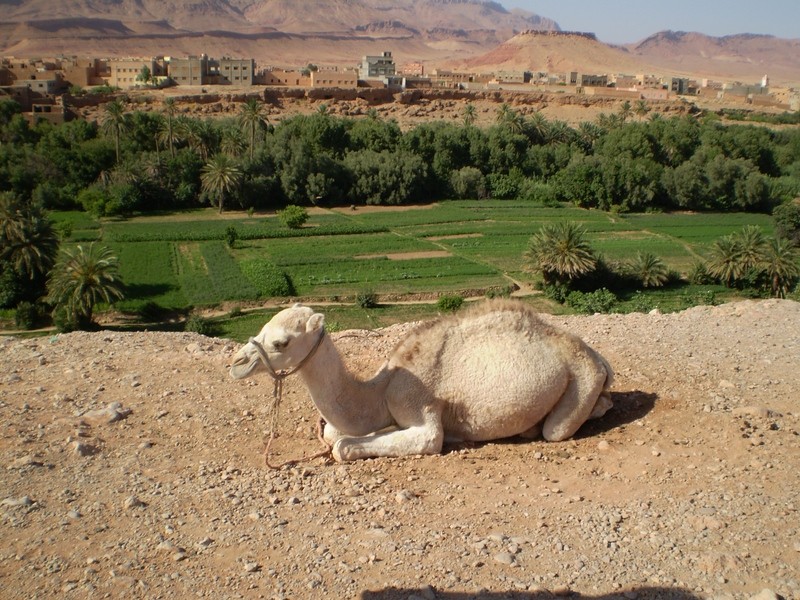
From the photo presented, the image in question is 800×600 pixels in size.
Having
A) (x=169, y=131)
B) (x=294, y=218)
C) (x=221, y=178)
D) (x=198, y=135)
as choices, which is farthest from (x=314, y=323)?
(x=198, y=135)

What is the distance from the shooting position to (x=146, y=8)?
19675 centimetres

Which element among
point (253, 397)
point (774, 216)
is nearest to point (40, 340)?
point (253, 397)

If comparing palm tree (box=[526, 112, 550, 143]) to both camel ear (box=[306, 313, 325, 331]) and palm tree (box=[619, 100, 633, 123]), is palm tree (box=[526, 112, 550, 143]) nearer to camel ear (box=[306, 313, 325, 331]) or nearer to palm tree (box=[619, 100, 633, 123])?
palm tree (box=[619, 100, 633, 123])

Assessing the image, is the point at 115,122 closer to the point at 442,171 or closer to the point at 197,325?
the point at 442,171

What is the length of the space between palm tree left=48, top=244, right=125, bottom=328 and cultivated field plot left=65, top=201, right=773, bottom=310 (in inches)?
59.5

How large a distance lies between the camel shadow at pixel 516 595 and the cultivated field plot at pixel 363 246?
1060 inches

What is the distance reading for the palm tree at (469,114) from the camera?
73812mm

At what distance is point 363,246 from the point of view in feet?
136

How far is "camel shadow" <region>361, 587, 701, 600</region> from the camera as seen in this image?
18.9ft

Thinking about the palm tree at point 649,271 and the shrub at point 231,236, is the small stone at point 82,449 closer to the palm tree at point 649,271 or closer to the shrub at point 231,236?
the palm tree at point 649,271

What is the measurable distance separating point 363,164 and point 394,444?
155ft

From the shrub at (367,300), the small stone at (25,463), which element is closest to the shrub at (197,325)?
the shrub at (367,300)

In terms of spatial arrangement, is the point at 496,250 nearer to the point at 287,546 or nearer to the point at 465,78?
the point at 287,546

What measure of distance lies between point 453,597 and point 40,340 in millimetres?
9179
